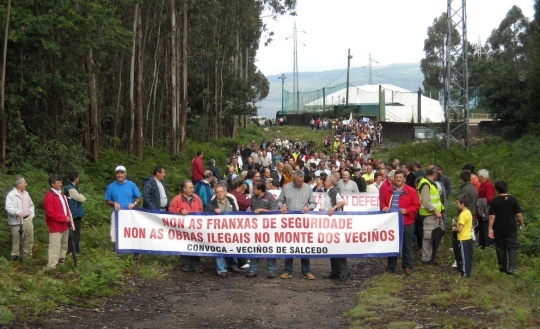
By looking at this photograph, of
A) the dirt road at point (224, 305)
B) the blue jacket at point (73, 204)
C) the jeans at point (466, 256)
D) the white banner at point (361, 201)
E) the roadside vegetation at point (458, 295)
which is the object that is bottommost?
the dirt road at point (224, 305)

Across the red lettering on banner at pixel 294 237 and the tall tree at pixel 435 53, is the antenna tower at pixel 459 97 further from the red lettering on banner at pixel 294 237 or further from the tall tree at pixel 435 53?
the tall tree at pixel 435 53

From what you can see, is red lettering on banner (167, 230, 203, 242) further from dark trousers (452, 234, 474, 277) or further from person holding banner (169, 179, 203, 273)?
dark trousers (452, 234, 474, 277)

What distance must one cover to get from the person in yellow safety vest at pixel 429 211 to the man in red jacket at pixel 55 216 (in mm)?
6559

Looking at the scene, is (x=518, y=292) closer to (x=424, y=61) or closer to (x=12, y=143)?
(x=12, y=143)

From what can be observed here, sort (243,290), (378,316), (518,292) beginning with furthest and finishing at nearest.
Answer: (243,290)
(518,292)
(378,316)

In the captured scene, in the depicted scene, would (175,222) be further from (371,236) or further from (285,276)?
(371,236)

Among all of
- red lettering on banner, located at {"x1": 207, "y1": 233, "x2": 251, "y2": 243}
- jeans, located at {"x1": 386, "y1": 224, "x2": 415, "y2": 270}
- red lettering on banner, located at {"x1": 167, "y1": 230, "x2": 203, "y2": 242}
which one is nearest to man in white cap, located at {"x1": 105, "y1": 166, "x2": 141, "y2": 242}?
red lettering on banner, located at {"x1": 167, "y1": 230, "x2": 203, "y2": 242}

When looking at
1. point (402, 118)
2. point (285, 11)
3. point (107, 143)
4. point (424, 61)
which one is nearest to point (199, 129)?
point (285, 11)

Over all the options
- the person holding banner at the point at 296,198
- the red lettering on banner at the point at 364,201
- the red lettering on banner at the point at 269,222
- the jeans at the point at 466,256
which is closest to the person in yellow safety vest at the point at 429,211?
the jeans at the point at 466,256

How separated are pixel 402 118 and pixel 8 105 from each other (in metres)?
57.9

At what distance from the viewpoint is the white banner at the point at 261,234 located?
13.7 m

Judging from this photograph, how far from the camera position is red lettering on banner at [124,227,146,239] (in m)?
14.2

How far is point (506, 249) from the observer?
13.5m

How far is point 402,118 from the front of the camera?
254 ft
